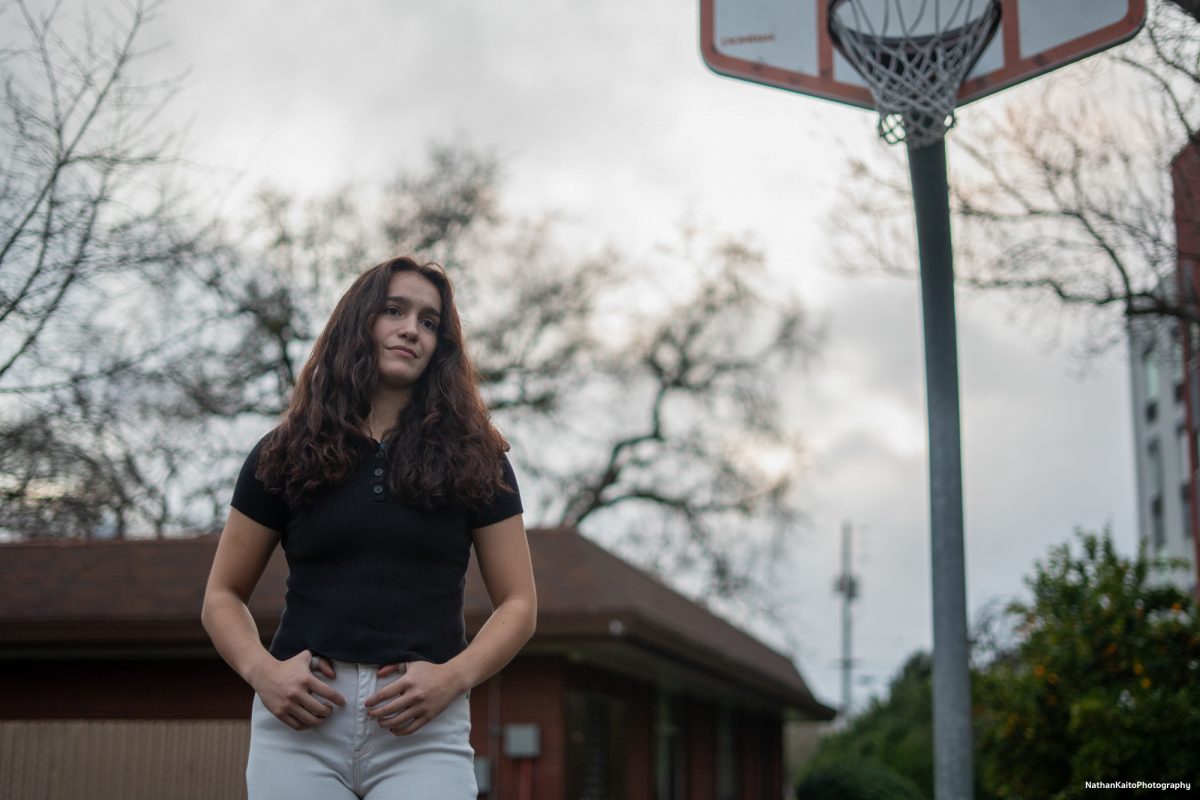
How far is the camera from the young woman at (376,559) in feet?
8.39

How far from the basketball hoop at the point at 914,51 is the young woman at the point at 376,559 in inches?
130

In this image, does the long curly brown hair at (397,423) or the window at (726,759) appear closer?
the long curly brown hair at (397,423)

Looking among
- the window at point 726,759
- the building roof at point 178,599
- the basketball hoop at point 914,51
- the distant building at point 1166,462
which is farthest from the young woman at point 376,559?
the distant building at point 1166,462

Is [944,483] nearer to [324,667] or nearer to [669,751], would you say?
[324,667]

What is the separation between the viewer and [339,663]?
8.54 ft

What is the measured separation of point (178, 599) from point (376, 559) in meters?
10.7

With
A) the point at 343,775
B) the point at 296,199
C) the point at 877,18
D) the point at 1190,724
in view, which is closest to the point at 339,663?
the point at 343,775

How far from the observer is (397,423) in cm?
289

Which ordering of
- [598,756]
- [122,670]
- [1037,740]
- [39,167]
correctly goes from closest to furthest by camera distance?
[39,167] < [1037,740] < [122,670] < [598,756]

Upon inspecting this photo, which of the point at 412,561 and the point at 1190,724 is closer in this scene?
the point at 412,561

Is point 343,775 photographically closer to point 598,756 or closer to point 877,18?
point 877,18

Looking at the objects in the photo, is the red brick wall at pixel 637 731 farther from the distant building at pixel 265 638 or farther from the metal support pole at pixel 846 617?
the metal support pole at pixel 846 617

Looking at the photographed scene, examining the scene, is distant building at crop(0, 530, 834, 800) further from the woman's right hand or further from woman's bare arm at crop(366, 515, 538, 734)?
the woman's right hand

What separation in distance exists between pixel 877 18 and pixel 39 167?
5481mm
